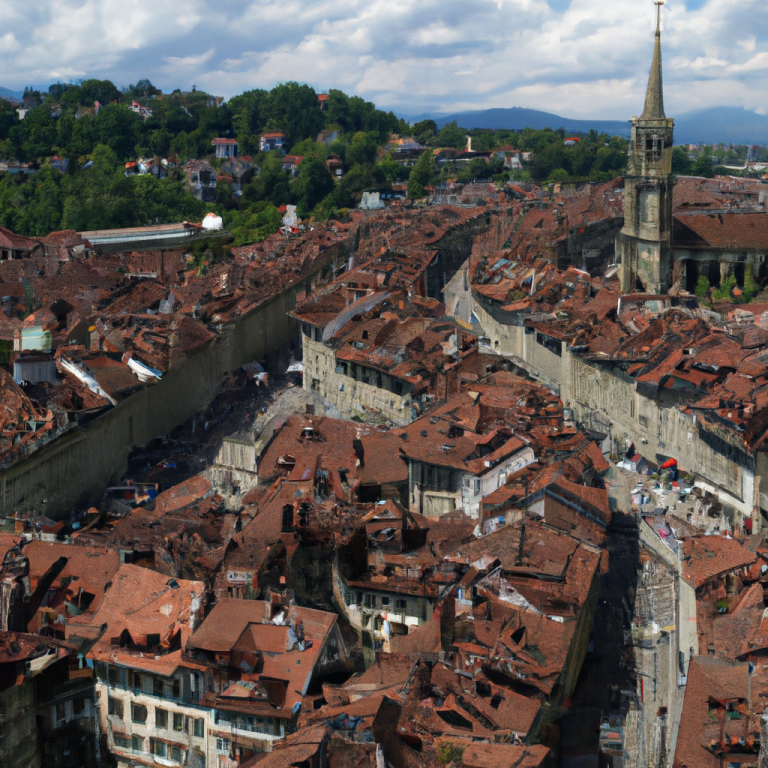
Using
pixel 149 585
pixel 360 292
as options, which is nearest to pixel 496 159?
pixel 360 292

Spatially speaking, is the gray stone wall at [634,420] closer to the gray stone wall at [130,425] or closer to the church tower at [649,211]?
the church tower at [649,211]

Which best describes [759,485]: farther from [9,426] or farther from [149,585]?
[9,426]

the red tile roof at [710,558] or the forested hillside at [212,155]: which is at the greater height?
the forested hillside at [212,155]

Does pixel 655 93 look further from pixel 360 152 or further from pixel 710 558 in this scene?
pixel 360 152

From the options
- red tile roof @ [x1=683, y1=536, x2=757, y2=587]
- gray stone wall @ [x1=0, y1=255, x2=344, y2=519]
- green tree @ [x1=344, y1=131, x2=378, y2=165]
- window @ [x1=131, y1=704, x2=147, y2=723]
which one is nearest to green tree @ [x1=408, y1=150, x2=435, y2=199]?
green tree @ [x1=344, y1=131, x2=378, y2=165]

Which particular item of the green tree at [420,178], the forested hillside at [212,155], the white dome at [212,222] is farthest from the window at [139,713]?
the green tree at [420,178]

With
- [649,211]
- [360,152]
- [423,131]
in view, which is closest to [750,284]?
[649,211]

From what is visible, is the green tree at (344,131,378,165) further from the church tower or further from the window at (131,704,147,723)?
the window at (131,704,147,723)
